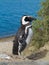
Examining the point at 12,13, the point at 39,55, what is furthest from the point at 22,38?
the point at 12,13

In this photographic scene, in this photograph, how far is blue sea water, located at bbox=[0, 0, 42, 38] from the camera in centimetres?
1638

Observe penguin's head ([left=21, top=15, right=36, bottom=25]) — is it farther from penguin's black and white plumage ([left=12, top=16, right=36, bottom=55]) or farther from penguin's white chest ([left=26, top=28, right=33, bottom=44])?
penguin's white chest ([left=26, top=28, right=33, bottom=44])

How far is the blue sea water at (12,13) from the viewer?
1638 cm

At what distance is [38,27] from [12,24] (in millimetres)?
10013

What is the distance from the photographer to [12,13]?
20.2m

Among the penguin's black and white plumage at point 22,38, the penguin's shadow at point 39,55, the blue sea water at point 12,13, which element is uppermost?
the penguin's black and white plumage at point 22,38

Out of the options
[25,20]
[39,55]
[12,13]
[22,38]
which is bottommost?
[12,13]

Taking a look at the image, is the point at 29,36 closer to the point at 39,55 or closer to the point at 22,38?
the point at 22,38

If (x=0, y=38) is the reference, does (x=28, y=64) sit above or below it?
above

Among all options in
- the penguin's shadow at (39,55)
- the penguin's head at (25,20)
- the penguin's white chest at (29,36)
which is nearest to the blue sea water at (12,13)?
the penguin's head at (25,20)

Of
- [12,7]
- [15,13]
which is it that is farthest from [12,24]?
[12,7]

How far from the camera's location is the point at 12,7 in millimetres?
22766

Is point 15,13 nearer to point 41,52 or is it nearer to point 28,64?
point 41,52

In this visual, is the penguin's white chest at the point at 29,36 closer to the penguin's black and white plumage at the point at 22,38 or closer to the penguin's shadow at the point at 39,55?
the penguin's black and white plumage at the point at 22,38
